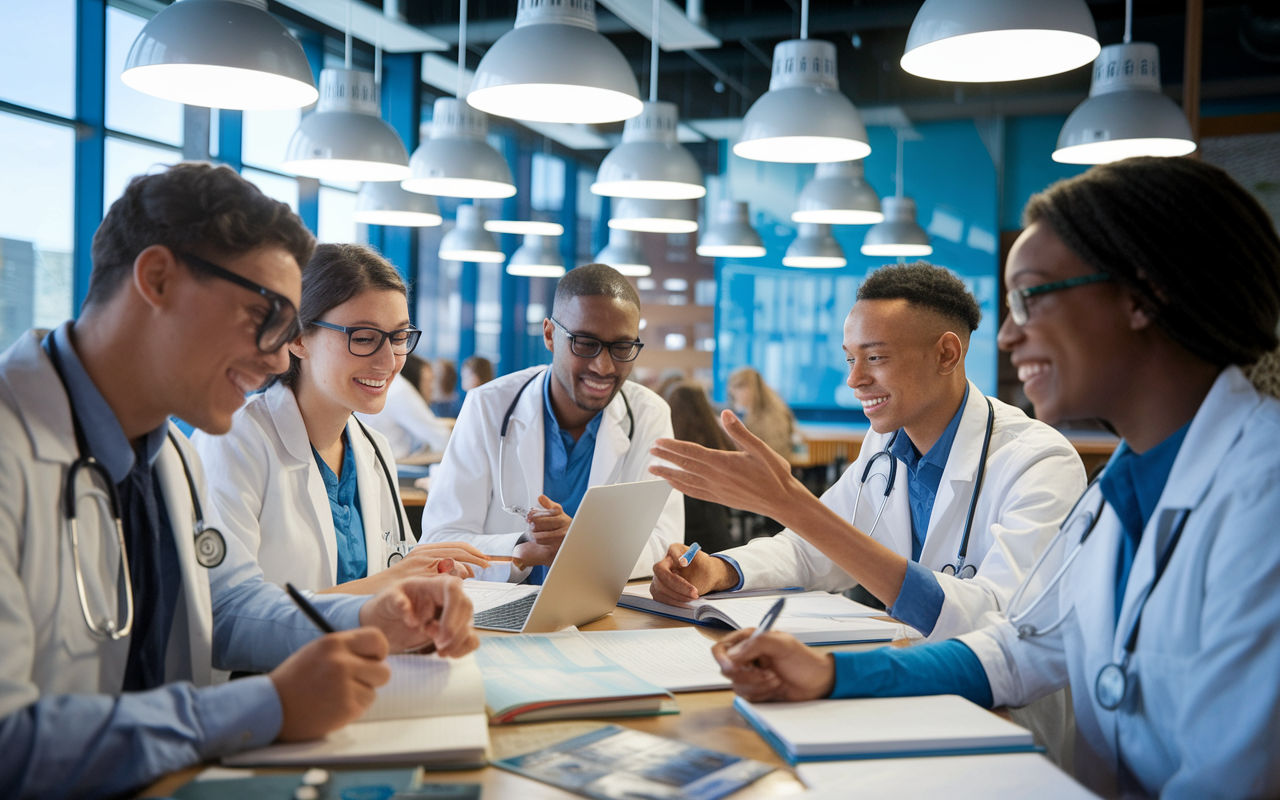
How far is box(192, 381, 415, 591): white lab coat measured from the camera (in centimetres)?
214

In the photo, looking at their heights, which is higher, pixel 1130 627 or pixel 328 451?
pixel 328 451

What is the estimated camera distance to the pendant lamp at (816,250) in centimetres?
807

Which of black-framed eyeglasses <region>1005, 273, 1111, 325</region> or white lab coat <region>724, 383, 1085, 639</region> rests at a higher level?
black-framed eyeglasses <region>1005, 273, 1111, 325</region>

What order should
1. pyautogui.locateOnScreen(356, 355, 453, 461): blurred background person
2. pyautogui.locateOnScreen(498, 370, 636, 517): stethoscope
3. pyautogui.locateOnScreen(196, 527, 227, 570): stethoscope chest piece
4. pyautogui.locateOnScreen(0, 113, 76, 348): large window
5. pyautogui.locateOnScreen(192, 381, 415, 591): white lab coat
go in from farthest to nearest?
pyautogui.locateOnScreen(356, 355, 453, 461): blurred background person < pyautogui.locateOnScreen(0, 113, 76, 348): large window < pyautogui.locateOnScreen(498, 370, 636, 517): stethoscope < pyautogui.locateOnScreen(192, 381, 415, 591): white lab coat < pyautogui.locateOnScreen(196, 527, 227, 570): stethoscope chest piece

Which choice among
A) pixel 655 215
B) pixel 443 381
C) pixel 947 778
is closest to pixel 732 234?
pixel 655 215

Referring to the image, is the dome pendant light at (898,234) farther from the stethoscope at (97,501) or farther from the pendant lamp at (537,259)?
the stethoscope at (97,501)

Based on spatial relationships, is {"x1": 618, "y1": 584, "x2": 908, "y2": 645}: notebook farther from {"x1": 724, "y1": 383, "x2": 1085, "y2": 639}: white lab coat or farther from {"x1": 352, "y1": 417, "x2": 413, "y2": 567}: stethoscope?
{"x1": 352, "y1": 417, "x2": 413, "y2": 567}: stethoscope

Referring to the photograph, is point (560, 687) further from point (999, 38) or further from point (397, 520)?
point (999, 38)

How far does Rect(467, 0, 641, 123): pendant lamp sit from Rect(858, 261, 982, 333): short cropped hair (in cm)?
82

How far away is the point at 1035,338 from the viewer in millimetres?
1501

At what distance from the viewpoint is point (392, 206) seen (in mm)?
5520

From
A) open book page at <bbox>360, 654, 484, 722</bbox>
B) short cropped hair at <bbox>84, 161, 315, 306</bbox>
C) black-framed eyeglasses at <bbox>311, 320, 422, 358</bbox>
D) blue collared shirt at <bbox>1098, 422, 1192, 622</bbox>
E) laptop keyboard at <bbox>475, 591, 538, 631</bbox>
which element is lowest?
laptop keyboard at <bbox>475, 591, 538, 631</bbox>

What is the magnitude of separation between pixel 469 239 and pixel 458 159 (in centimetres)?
406

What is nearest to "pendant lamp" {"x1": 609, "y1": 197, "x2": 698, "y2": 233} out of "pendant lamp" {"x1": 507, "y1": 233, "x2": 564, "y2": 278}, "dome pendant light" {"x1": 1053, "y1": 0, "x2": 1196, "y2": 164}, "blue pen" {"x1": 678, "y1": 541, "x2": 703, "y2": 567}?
"dome pendant light" {"x1": 1053, "y1": 0, "x2": 1196, "y2": 164}
